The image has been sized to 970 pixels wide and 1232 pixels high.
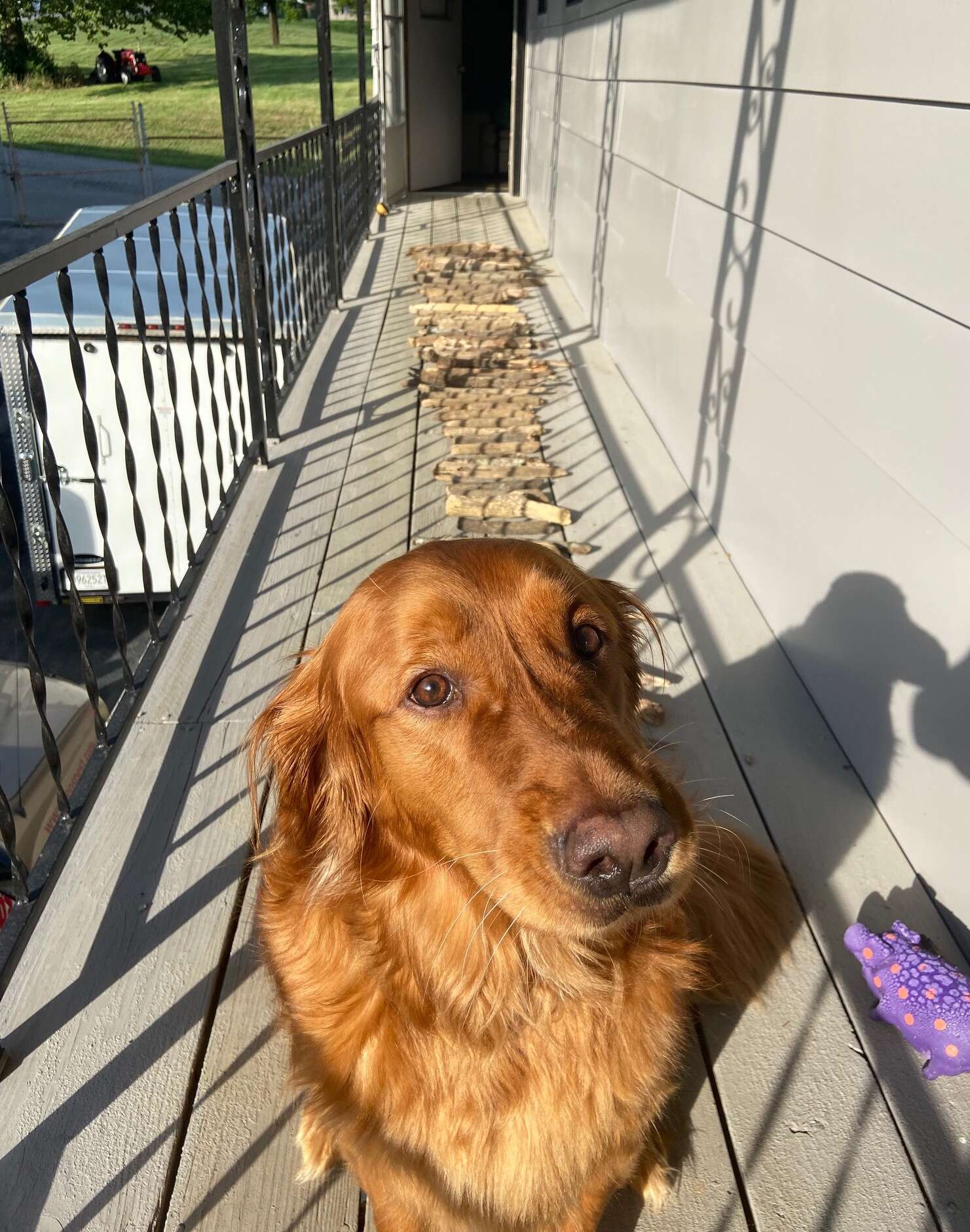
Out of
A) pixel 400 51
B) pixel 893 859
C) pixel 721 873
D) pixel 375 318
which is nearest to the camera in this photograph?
pixel 721 873

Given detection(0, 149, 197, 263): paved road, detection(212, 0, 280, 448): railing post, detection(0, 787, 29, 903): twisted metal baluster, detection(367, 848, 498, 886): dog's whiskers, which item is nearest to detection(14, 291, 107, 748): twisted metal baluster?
detection(0, 787, 29, 903): twisted metal baluster

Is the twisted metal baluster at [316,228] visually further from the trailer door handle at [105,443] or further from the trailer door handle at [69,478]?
the trailer door handle at [69,478]

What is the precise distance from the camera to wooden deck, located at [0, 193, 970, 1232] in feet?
4.60

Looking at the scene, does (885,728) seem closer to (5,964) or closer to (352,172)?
(5,964)

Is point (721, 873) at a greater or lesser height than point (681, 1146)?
greater

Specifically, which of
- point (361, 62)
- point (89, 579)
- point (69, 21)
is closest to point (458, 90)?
point (361, 62)

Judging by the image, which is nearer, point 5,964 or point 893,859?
point 5,964

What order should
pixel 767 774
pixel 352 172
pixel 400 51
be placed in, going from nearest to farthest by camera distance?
pixel 767 774, pixel 352 172, pixel 400 51

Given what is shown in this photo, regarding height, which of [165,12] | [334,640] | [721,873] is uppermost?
[165,12]

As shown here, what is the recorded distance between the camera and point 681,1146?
1.49 metres

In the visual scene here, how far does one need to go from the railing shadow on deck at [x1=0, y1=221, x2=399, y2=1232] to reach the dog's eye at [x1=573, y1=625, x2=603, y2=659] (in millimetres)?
962

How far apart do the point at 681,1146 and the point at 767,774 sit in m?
0.98

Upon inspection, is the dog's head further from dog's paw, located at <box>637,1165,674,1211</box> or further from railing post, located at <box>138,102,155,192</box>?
railing post, located at <box>138,102,155,192</box>

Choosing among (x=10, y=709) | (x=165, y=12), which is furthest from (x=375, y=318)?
(x=165, y=12)
